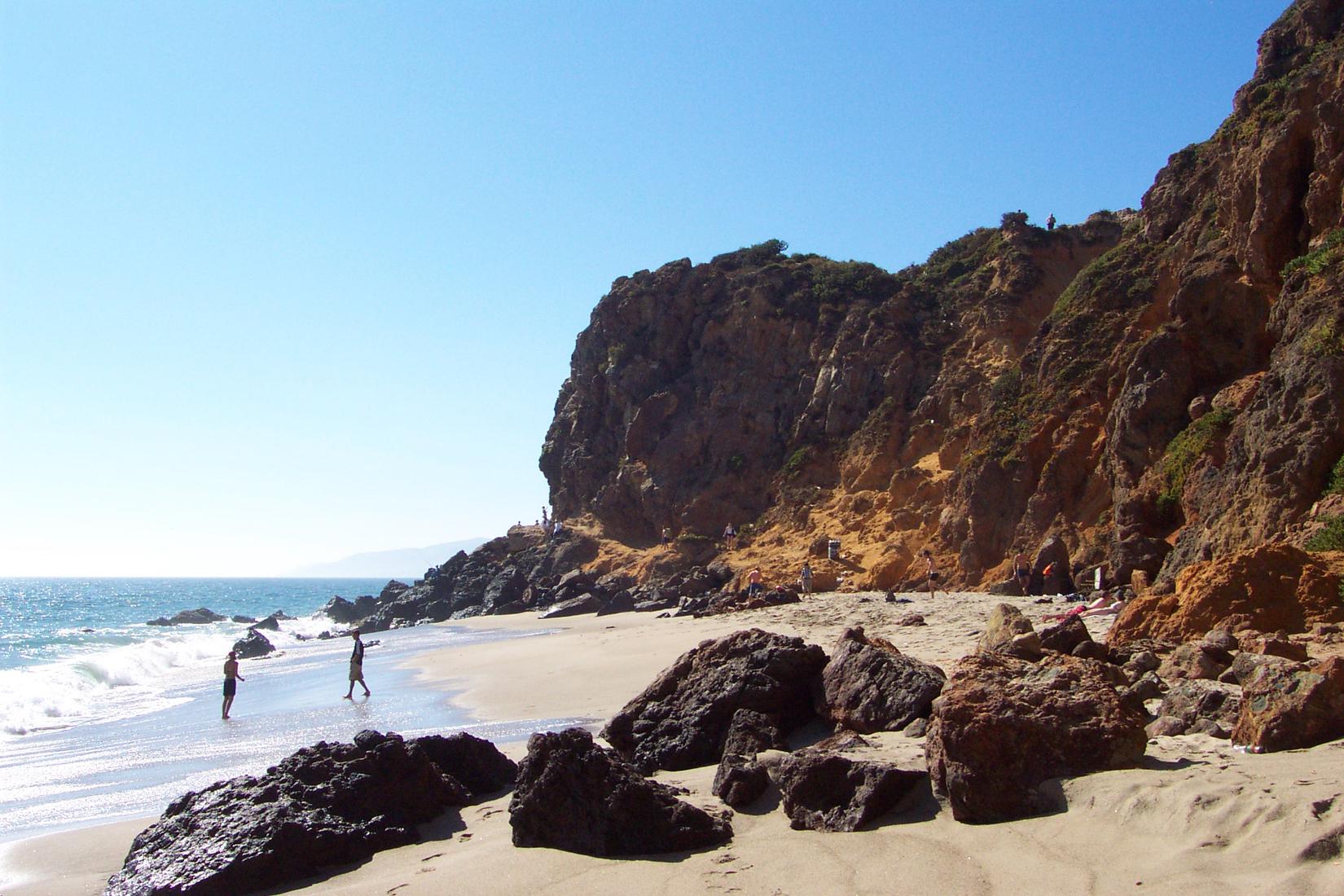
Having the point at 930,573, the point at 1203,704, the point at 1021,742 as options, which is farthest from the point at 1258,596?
the point at 930,573

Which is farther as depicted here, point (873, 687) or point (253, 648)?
point (253, 648)

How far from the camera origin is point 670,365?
46500 mm

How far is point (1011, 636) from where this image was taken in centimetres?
862

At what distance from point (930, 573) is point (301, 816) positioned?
65.6ft

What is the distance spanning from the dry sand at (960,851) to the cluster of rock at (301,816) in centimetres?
23

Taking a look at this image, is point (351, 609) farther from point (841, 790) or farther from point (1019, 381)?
point (841, 790)

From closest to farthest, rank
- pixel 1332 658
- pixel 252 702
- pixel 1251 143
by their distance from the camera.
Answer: pixel 1332 658 → pixel 252 702 → pixel 1251 143

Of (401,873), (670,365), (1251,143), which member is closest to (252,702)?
(401,873)

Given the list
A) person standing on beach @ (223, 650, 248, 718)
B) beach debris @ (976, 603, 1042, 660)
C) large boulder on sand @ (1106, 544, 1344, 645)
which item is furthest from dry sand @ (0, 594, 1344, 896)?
person standing on beach @ (223, 650, 248, 718)

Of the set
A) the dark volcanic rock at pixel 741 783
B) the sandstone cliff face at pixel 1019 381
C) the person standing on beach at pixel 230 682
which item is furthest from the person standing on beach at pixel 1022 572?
the person standing on beach at pixel 230 682

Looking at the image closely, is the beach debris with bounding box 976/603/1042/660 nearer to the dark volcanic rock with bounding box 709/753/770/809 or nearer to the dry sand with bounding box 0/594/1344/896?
the dry sand with bounding box 0/594/1344/896

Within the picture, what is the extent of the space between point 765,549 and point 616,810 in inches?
1179

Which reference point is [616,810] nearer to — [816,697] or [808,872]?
[808,872]

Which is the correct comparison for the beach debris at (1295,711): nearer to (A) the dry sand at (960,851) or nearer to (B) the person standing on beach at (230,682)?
(A) the dry sand at (960,851)
